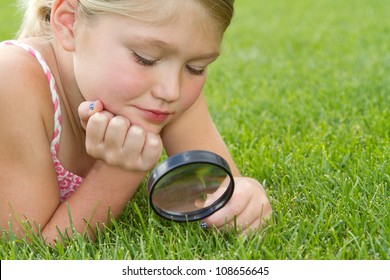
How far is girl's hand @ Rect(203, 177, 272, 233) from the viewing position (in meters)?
2.67

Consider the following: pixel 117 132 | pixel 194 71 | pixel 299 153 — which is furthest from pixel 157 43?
pixel 299 153

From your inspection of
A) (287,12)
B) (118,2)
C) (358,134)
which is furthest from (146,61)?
(287,12)

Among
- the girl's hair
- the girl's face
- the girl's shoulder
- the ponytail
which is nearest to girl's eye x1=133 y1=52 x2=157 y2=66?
the girl's face

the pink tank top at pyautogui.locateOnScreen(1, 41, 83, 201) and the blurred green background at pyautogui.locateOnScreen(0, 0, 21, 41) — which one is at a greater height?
the pink tank top at pyautogui.locateOnScreen(1, 41, 83, 201)

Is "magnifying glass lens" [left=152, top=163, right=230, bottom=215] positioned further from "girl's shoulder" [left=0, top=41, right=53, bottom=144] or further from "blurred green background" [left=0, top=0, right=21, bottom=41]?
"blurred green background" [left=0, top=0, right=21, bottom=41]

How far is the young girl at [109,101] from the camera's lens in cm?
259

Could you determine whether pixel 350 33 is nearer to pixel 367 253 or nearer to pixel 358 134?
pixel 358 134

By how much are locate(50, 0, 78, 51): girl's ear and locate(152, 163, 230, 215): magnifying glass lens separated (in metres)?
0.74

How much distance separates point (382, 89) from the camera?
15.9 feet

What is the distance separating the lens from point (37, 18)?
323 cm

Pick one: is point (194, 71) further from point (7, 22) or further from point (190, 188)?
point (7, 22)

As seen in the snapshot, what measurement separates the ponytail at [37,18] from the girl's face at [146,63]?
1.64 ft

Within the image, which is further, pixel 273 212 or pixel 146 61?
pixel 273 212

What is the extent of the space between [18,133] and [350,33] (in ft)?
17.5
